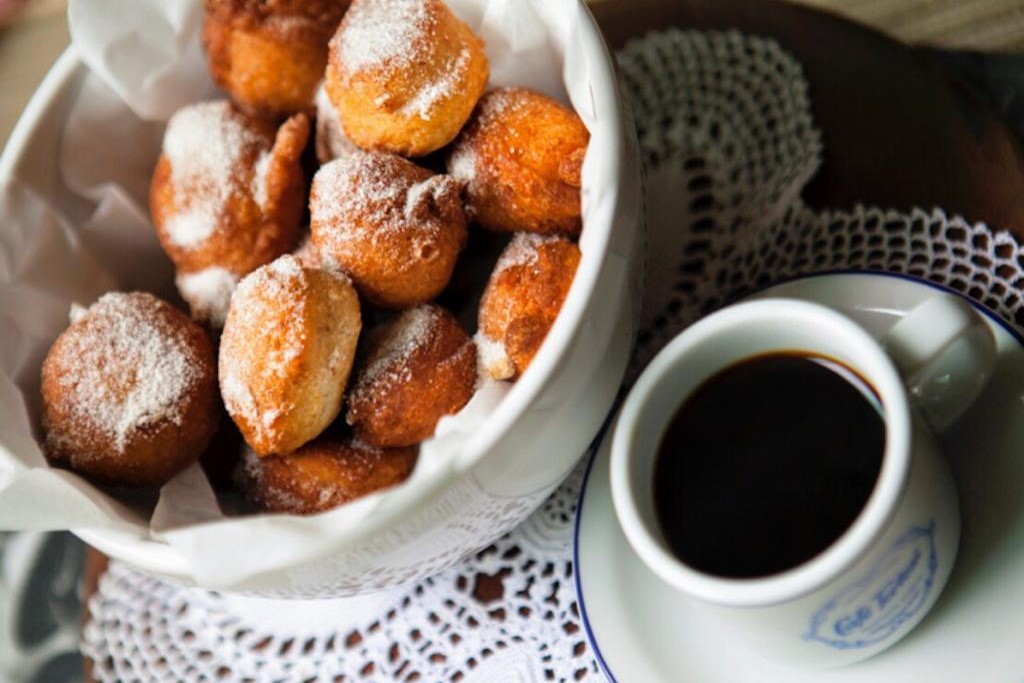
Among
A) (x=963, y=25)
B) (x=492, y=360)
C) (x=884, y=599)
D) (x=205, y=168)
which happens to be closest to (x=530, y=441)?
(x=492, y=360)

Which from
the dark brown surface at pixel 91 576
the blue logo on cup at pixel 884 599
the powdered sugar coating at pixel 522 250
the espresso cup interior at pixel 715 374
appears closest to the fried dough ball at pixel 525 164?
the powdered sugar coating at pixel 522 250

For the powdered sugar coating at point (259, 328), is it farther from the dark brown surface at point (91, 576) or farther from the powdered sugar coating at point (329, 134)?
the dark brown surface at point (91, 576)

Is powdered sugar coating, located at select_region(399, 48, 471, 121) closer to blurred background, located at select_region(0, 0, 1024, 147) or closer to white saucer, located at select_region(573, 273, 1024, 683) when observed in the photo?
white saucer, located at select_region(573, 273, 1024, 683)

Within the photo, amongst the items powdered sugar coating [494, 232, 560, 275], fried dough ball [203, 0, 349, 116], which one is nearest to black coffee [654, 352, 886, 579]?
powdered sugar coating [494, 232, 560, 275]

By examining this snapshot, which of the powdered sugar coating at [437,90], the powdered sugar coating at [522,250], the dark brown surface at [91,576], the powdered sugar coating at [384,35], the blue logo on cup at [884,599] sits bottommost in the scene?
the dark brown surface at [91,576]

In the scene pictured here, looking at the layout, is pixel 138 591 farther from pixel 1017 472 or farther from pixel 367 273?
pixel 1017 472

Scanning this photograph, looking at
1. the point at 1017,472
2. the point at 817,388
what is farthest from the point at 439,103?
the point at 1017,472
